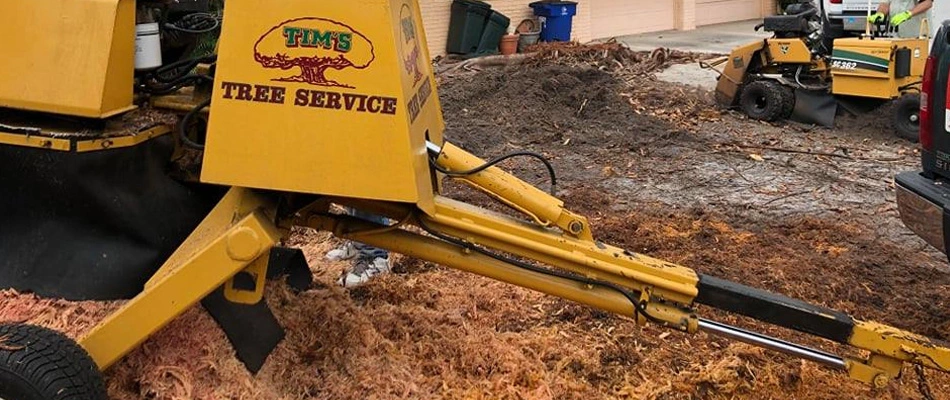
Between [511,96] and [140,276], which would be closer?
[140,276]

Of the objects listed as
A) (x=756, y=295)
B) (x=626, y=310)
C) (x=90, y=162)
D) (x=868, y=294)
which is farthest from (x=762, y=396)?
(x=90, y=162)

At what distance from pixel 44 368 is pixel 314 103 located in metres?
1.14

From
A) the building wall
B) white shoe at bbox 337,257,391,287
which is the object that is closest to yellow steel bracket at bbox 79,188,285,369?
white shoe at bbox 337,257,391,287

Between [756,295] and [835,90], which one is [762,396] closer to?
[756,295]

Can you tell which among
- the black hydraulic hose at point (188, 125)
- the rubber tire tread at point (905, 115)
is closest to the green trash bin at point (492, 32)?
the rubber tire tread at point (905, 115)

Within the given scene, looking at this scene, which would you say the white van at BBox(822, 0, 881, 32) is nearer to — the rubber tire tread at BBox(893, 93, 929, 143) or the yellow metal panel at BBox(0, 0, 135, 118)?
the rubber tire tread at BBox(893, 93, 929, 143)

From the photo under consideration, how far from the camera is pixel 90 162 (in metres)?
2.85

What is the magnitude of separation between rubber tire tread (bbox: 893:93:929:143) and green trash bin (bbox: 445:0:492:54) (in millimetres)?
6882

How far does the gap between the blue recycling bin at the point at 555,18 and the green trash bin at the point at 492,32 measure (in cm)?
124

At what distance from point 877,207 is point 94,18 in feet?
19.1

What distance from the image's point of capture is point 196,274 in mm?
2732

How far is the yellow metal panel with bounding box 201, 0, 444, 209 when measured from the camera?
2.55 metres

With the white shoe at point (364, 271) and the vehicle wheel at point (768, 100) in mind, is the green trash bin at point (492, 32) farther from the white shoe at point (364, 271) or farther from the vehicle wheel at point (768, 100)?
the white shoe at point (364, 271)

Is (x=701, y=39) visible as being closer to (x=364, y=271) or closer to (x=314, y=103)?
(x=364, y=271)
